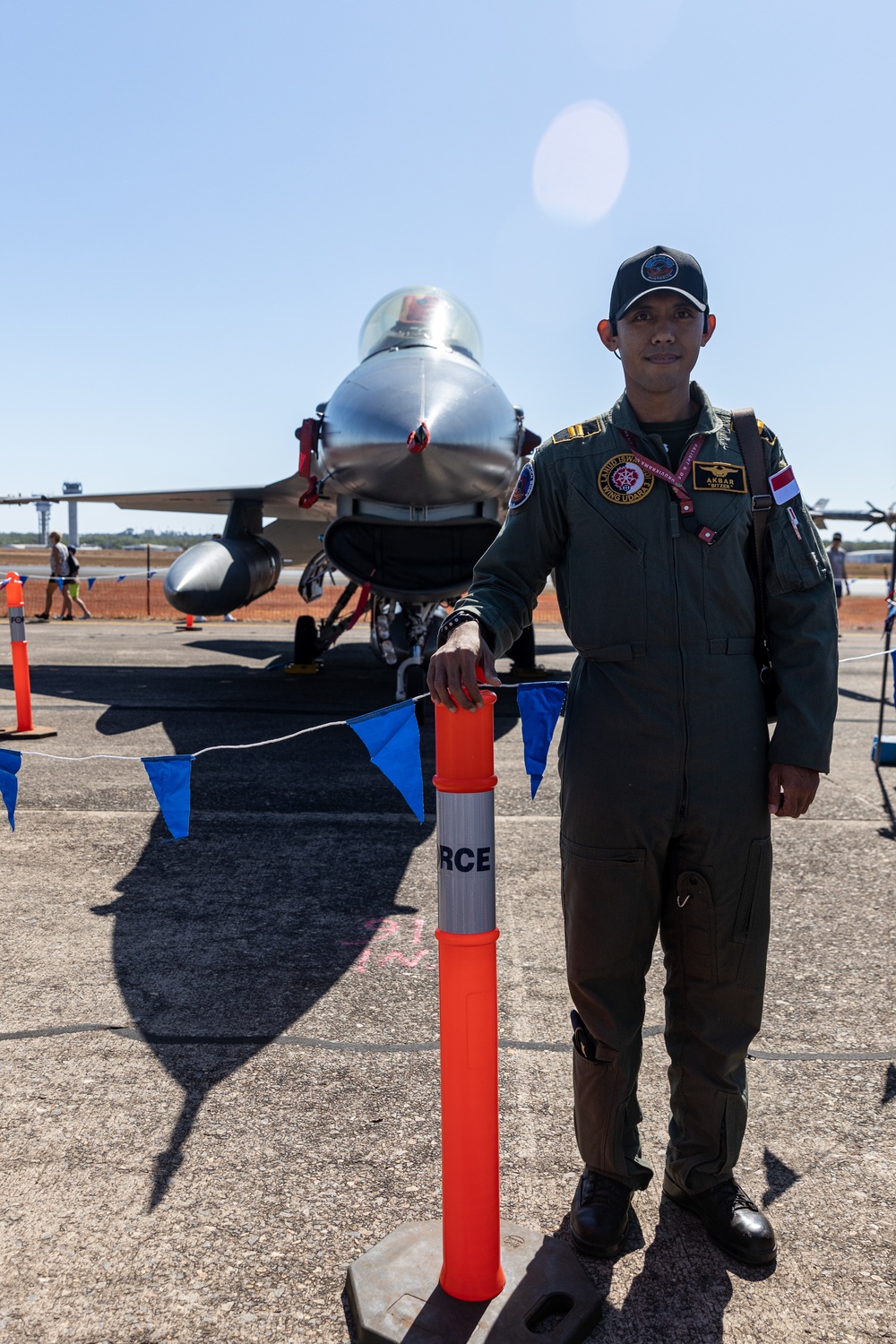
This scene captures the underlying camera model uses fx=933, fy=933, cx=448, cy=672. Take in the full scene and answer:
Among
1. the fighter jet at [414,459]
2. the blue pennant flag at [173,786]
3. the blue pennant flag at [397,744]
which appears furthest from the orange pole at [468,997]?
the fighter jet at [414,459]

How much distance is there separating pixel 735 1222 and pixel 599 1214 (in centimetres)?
32

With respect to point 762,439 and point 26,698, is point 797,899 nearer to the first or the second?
point 762,439

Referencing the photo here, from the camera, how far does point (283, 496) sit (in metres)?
13.2

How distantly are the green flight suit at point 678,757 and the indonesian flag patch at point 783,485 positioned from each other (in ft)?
0.15

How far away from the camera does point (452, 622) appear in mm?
2219

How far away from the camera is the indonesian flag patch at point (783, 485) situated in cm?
231

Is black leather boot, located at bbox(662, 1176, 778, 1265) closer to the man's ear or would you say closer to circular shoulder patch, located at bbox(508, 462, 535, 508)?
circular shoulder patch, located at bbox(508, 462, 535, 508)

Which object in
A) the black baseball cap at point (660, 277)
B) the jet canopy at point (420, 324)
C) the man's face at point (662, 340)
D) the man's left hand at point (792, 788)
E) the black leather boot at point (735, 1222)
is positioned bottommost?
the black leather boot at point (735, 1222)

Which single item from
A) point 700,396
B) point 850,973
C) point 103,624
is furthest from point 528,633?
point 103,624

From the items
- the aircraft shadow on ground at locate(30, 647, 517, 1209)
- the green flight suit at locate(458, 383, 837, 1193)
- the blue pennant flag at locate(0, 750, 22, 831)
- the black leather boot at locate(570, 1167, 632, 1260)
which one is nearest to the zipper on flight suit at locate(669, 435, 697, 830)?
the green flight suit at locate(458, 383, 837, 1193)

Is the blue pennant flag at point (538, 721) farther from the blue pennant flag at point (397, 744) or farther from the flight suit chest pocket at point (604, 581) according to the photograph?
the flight suit chest pocket at point (604, 581)

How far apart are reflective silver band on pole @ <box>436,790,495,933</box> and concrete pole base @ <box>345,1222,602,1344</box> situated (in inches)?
30.8

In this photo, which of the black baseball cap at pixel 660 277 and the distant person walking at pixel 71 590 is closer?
the black baseball cap at pixel 660 277

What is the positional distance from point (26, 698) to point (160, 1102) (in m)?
6.03
